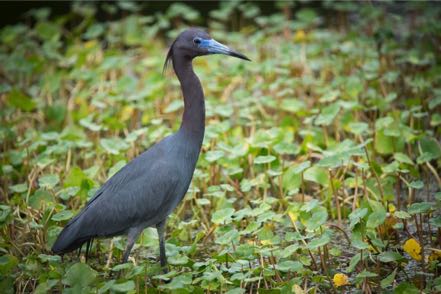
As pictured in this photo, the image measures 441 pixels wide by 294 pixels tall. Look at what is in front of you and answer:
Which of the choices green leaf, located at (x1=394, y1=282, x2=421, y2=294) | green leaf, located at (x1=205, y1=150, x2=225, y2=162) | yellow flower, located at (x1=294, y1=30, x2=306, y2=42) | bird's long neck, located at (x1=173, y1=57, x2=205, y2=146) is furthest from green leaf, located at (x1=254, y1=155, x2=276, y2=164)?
yellow flower, located at (x1=294, y1=30, x2=306, y2=42)

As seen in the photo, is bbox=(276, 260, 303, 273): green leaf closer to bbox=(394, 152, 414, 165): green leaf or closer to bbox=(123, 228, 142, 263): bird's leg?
bbox=(123, 228, 142, 263): bird's leg

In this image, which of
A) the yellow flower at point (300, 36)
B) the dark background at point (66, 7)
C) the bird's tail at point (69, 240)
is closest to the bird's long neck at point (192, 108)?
the bird's tail at point (69, 240)

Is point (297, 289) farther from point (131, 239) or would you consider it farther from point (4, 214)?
point (4, 214)

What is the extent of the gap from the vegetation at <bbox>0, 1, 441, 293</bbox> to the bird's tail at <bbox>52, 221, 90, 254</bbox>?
12cm

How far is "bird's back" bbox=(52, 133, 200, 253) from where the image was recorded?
4.50m

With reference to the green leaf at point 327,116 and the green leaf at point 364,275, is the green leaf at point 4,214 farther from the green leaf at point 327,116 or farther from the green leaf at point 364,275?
the green leaf at point 327,116

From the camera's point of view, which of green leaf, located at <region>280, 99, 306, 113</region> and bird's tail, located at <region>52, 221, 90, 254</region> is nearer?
bird's tail, located at <region>52, 221, 90, 254</region>

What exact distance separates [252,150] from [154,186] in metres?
1.31

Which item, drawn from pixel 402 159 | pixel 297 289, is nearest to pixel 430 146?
pixel 402 159

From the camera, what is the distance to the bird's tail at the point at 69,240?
4.45 metres

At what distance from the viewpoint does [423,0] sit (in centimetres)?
900

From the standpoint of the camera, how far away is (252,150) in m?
5.70

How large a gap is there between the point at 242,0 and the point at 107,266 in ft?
18.3

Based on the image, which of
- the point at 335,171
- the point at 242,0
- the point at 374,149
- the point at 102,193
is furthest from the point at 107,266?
the point at 242,0
